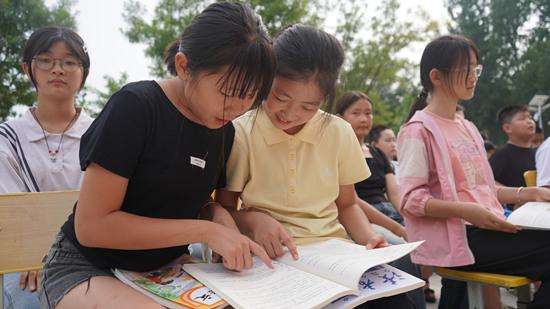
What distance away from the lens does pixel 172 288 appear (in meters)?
1.10

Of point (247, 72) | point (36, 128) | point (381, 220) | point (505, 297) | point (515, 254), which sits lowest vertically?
point (505, 297)

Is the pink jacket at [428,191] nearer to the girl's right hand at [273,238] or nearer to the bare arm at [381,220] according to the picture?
the bare arm at [381,220]

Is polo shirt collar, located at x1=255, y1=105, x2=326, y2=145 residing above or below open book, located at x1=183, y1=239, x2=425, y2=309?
above

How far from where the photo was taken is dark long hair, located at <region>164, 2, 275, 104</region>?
3.63ft

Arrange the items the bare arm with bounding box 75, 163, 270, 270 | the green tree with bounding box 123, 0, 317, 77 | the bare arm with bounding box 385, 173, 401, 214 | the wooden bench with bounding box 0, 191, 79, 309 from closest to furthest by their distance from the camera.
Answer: the bare arm with bounding box 75, 163, 270, 270
the wooden bench with bounding box 0, 191, 79, 309
the bare arm with bounding box 385, 173, 401, 214
the green tree with bounding box 123, 0, 317, 77

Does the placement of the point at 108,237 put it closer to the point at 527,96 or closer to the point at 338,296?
the point at 338,296

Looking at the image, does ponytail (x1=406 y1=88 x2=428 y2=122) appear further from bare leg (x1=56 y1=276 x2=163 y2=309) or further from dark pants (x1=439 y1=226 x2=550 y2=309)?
bare leg (x1=56 y1=276 x2=163 y2=309)

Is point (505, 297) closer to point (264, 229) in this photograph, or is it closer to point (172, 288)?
point (264, 229)

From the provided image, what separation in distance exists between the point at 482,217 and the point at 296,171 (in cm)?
79

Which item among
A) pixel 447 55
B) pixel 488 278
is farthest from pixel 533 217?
pixel 447 55

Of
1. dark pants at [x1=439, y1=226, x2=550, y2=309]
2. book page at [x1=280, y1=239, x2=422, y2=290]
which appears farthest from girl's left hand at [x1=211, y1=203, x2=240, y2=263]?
dark pants at [x1=439, y1=226, x2=550, y2=309]

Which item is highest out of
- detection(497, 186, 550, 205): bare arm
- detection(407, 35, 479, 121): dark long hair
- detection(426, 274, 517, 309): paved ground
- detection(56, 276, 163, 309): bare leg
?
detection(407, 35, 479, 121): dark long hair

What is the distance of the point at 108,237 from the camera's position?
1.10 meters

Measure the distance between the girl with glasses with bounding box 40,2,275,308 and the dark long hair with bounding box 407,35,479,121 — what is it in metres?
1.13
